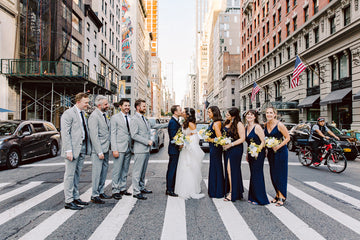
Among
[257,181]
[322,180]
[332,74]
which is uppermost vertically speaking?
[332,74]

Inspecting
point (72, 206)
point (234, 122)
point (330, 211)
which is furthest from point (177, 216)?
point (330, 211)

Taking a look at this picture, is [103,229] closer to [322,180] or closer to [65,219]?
[65,219]

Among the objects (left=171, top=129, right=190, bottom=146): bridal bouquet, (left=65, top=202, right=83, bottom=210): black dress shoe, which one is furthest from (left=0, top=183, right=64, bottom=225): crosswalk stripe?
(left=171, top=129, right=190, bottom=146): bridal bouquet

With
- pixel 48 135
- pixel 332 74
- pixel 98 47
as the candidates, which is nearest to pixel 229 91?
pixel 98 47

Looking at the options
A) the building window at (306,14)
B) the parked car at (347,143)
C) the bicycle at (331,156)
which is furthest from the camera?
the building window at (306,14)

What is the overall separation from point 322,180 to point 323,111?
18.9m

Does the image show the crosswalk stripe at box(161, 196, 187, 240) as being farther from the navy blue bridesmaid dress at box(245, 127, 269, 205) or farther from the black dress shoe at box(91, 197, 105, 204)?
the navy blue bridesmaid dress at box(245, 127, 269, 205)

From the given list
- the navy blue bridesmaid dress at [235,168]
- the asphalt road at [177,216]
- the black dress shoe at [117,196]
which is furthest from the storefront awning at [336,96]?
the black dress shoe at [117,196]

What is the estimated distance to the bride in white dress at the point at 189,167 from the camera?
18.1 ft

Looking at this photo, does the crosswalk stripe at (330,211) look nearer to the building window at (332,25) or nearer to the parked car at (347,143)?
the parked car at (347,143)

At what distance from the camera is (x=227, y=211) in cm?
466

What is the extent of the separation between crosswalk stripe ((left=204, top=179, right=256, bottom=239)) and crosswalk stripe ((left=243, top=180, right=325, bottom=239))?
70cm

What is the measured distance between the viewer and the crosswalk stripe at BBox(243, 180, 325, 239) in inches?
144

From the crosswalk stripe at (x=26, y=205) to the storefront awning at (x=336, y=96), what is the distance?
21730 mm
